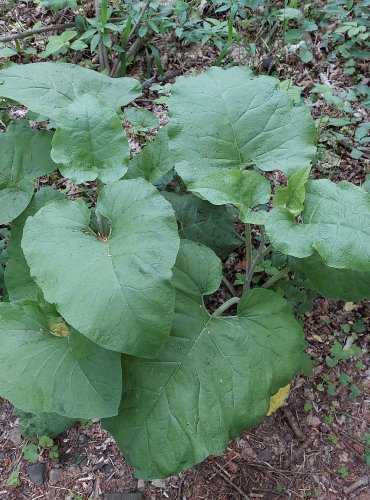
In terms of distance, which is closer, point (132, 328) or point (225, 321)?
point (132, 328)

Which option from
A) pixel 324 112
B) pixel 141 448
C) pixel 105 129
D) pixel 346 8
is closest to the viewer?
pixel 141 448

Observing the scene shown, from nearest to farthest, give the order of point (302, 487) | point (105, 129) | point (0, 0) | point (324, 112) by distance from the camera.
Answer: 1. point (105, 129)
2. point (302, 487)
3. point (324, 112)
4. point (0, 0)

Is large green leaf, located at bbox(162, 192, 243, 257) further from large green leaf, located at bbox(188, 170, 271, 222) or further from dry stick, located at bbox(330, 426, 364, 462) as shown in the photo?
dry stick, located at bbox(330, 426, 364, 462)

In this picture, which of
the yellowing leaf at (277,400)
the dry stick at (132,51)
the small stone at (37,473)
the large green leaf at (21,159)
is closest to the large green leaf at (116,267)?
the large green leaf at (21,159)

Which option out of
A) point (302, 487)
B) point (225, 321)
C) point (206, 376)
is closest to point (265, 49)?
point (225, 321)

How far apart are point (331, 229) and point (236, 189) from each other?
0.35 metres

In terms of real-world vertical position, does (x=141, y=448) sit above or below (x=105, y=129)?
below

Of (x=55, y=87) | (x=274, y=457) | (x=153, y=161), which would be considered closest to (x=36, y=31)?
(x=55, y=87)

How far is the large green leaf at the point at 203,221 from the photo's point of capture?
2.30 m

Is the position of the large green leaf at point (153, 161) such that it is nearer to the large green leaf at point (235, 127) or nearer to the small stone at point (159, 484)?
the large green leaf at point (235, 127)

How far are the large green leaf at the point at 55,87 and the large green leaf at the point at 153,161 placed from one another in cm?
23

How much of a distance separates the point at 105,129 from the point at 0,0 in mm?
2745

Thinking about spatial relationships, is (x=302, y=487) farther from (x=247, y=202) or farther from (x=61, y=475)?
(x=247, y=202)

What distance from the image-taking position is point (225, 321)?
1870mm
